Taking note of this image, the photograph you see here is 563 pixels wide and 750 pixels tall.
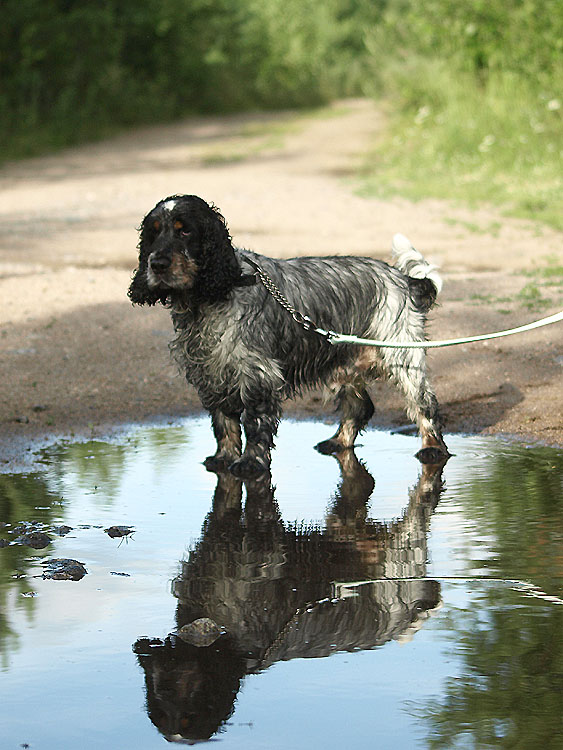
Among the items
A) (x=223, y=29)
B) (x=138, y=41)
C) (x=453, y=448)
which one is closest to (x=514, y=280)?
(x=453, y=448)

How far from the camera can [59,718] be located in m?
3.68

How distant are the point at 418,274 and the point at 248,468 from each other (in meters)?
1.63

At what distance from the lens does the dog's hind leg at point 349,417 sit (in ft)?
24.0

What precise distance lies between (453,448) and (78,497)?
2190 mm

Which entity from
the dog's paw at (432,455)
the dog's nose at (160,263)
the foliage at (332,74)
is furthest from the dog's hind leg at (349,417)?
the foliage at (332,74)

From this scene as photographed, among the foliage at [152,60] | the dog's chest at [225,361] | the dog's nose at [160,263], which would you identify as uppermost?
the foliage at [152,60]

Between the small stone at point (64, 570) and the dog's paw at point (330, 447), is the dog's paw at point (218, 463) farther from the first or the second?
the small stone at point (64, 570)

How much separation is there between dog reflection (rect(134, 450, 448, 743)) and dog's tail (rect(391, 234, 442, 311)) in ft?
4.69

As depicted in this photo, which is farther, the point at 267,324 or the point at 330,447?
the point at 330,447

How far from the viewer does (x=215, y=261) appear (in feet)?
21.5

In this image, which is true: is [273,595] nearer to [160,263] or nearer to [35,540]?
[35,540]

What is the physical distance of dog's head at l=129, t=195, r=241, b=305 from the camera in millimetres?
6488

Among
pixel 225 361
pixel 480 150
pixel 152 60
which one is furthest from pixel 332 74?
pixel 225 361

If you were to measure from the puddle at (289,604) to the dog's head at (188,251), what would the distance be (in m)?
1.00
